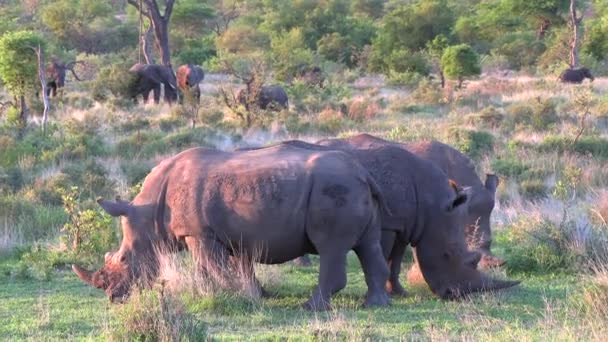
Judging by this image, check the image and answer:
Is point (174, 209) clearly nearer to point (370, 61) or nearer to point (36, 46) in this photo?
point (36, 46)

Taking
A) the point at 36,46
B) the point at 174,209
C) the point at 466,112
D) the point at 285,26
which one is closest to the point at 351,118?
the point at 466,112

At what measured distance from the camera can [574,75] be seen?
4047cm

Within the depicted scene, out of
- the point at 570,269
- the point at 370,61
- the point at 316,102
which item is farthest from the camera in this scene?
the point at 370,61

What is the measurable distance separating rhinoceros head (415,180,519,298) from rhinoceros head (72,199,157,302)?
2581 millimetres

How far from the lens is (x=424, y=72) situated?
4428 cm

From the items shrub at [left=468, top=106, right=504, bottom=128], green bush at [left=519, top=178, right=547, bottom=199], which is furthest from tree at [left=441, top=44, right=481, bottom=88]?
green bush at [left=519, top=178, right=547, bottom=199]

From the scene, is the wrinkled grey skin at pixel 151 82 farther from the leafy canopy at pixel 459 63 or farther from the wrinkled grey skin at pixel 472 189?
the wrinkled grey skin at pixel 472 189

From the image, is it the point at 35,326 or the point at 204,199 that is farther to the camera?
the point at 204,199

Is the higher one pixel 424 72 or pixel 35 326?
pixel 35 326

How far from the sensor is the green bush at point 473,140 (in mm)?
19344

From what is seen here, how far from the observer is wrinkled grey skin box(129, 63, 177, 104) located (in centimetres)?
3497

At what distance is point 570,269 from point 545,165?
7.57 m

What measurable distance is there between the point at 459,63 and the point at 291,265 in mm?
26112

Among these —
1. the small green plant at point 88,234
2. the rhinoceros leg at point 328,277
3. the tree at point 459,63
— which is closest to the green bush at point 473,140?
the small green plant at point 88,234
